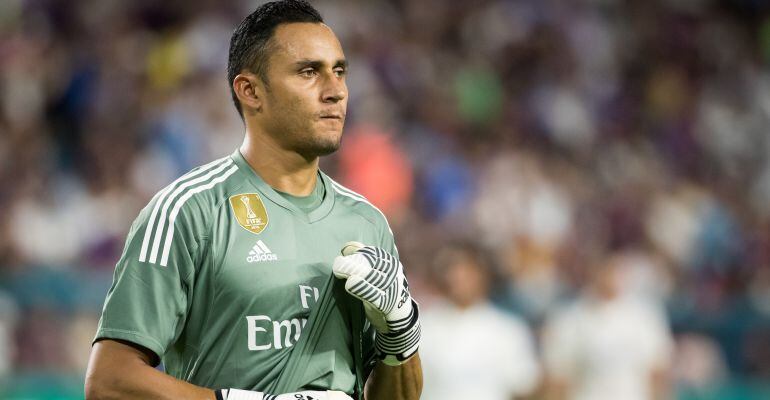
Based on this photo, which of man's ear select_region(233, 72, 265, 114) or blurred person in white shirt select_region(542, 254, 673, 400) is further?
blurred person in white shirt select_region(542, 254, 673, 400)

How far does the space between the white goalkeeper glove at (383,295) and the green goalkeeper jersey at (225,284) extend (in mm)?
125

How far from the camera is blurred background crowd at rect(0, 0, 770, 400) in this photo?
840 centimetres

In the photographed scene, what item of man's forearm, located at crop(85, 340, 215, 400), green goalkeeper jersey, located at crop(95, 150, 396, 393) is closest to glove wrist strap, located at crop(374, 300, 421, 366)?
green goalkeeper jersey, located at crop(95, 150, 396, 393)

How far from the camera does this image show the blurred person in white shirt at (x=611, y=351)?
8297 millimetres

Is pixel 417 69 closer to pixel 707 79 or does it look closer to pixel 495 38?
pixel 495 38

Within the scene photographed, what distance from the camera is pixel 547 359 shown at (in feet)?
27.9

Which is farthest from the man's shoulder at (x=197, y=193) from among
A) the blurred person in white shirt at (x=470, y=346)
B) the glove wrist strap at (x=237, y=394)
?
the blurred person in white shirt at (x=470, y=346)

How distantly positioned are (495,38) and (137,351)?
10.6 meters

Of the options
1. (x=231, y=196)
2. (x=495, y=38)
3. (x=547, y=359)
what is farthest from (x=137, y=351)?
(x=495, y=38)

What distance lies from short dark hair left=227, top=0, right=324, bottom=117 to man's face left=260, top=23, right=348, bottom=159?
1.1 inches

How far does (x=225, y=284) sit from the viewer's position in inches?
142

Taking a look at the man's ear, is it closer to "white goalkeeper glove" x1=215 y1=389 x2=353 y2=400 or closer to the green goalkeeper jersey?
the green goalkeeper jersey

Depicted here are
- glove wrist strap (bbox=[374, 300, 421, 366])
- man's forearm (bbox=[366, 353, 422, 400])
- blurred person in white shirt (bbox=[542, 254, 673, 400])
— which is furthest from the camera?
blurred person in white shirt (bbox=[542, 254, 673, 400])

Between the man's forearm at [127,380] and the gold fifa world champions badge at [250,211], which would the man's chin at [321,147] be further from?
the man's forearm at [127,380]
